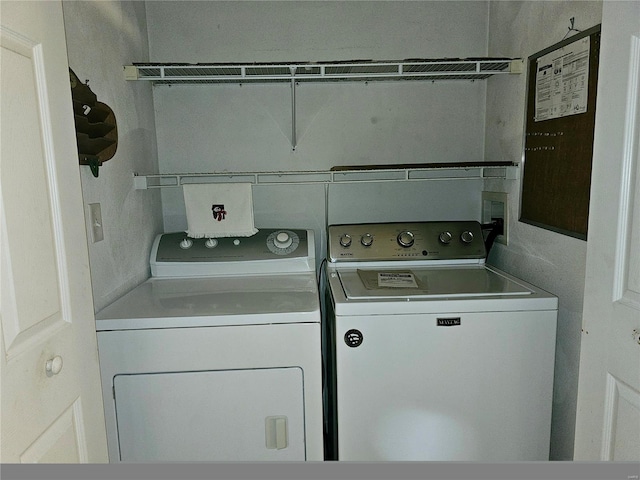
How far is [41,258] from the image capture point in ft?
2.93

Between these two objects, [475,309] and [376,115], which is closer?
[475,309]

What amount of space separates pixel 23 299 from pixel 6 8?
54 cm

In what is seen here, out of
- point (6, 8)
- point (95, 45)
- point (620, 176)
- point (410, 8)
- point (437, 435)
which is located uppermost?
point (410, 8)

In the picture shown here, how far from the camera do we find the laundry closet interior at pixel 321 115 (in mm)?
2027

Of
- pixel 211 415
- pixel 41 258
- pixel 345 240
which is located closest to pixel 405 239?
pixel 345 240

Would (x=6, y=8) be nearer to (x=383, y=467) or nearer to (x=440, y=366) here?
(x=383, y=467)

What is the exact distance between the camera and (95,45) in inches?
66.4

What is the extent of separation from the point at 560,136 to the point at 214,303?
1.51m

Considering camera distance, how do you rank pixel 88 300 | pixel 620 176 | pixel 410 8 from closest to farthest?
pixel 620 176 < pixel 88 300 < pixel 410 8

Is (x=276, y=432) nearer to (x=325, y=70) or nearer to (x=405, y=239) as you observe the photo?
(x=405, y=239)

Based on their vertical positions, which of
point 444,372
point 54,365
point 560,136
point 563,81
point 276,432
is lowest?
point 276,432

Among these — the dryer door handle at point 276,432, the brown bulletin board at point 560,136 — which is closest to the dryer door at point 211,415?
the dryer door handle at point 276,432

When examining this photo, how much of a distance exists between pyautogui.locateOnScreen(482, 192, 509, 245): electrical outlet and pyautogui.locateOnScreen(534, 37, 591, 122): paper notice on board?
47cm

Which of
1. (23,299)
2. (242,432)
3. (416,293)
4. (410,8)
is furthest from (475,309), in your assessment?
(410,8)
